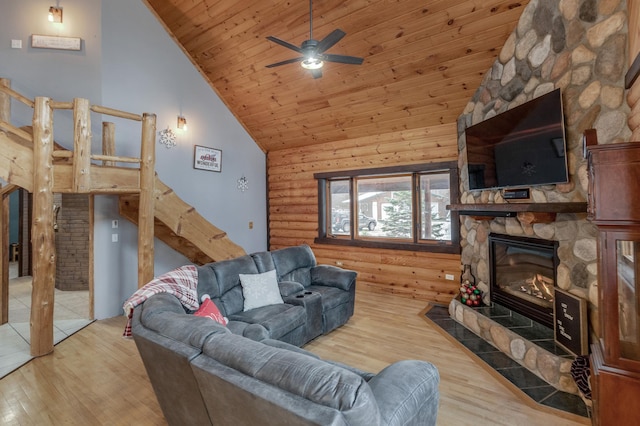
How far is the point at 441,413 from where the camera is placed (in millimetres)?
2367

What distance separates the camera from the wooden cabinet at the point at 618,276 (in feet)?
5.98

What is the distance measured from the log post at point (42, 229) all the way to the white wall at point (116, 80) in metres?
1.04

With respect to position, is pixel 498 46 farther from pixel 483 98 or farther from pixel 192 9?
pixel 192 9

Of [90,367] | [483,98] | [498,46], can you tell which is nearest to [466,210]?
[483,98]

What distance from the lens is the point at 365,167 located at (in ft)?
18.8

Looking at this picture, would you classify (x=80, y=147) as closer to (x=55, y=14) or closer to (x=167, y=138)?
(x=167, y=138)

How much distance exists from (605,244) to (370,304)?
3393 millimetres

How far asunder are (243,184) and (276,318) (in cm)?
409

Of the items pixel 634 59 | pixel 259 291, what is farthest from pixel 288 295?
pixel 634 59

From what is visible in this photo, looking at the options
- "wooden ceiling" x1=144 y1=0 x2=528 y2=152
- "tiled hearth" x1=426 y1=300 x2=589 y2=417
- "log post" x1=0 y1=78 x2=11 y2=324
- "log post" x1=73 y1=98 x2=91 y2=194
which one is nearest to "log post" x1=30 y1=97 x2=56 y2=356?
"log post" x1=73 y1=98 x2=91 y2=194

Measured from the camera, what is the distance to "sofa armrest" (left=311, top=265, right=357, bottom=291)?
4.12m

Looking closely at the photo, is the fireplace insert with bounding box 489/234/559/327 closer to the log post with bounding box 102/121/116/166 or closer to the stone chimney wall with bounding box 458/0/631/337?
the stone chimney wall with bounding box 458/0/631/337

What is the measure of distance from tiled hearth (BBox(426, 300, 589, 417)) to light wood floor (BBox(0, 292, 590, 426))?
0.12 m

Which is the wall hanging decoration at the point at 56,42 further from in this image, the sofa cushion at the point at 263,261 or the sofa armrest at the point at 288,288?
the sofa armrest at the point at 288,288
